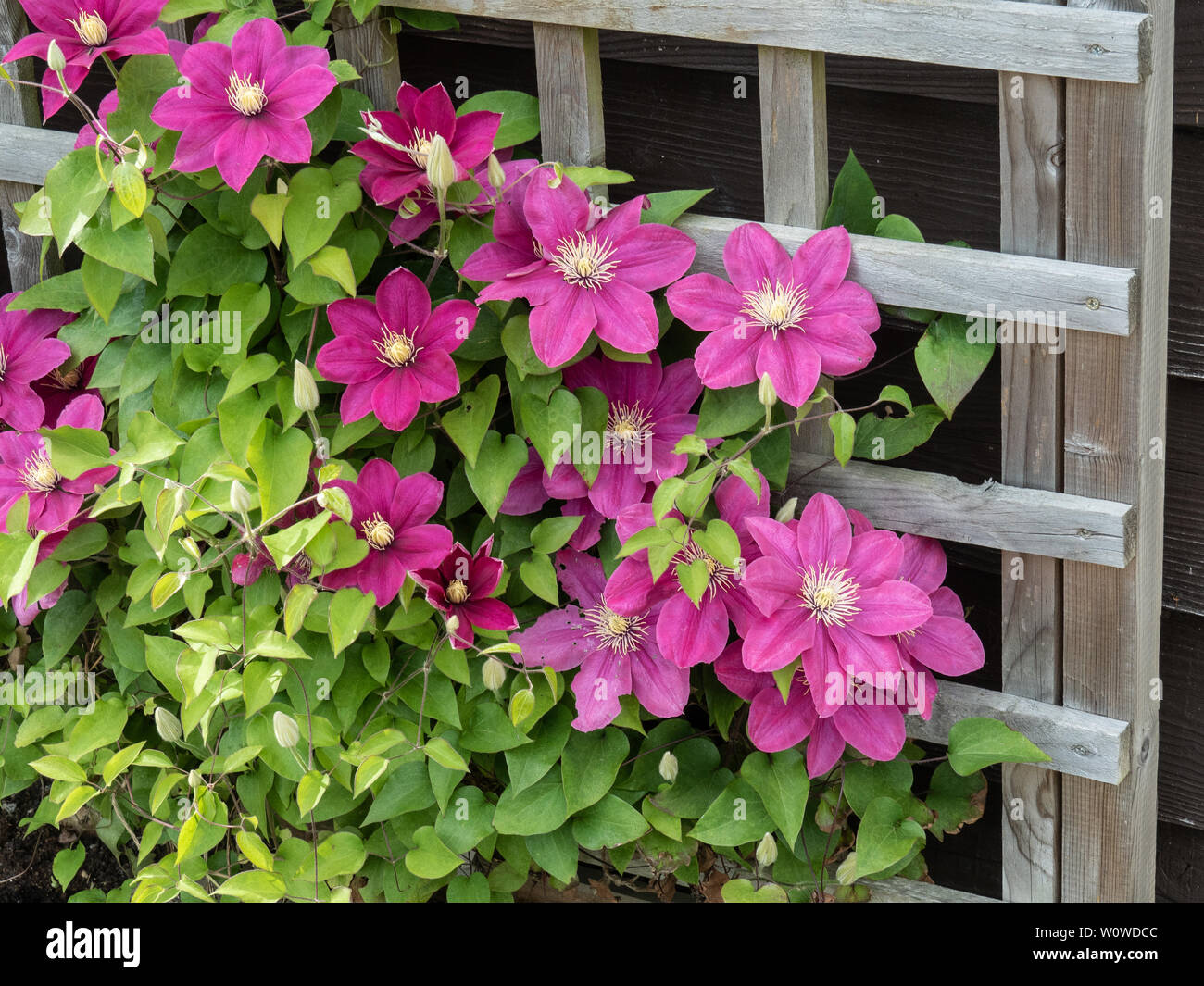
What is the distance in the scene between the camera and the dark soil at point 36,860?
1730 mm

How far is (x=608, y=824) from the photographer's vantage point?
4.16 ft

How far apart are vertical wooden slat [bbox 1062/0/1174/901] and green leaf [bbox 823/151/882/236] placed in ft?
0.59

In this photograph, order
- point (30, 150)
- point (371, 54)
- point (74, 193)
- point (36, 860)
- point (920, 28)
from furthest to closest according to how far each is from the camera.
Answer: point (36, 860) → point (30, 150) → point (371, 54) → point (74, 193) → point (920, 28)

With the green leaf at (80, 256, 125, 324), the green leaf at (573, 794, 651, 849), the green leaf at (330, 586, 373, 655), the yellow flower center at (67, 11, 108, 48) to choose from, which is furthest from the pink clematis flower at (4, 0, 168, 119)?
the green leaf at (573, 794, 651, 849)

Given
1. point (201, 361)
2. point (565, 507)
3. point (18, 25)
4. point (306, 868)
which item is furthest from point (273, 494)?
point (18, 25)

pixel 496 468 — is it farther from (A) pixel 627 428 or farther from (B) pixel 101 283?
(B) pixel 101 283

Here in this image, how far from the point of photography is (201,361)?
1229mm

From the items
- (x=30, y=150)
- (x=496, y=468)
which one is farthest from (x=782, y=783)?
(x=30, y=150)

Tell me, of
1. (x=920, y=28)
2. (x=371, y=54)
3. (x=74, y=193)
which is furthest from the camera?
(x=371, y=54)

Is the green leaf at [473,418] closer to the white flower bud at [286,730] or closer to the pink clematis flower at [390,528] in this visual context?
the pink clematis flower at [390,528]

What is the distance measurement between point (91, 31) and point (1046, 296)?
0.88 metres

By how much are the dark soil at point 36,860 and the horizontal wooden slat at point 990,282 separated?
1.29 metres

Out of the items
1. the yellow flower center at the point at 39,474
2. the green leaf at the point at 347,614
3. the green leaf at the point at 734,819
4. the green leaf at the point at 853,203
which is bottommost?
the green leaf at the point at 734,819

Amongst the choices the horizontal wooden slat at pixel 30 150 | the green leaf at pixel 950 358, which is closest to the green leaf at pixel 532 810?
the green leaf at pixel 950 358
